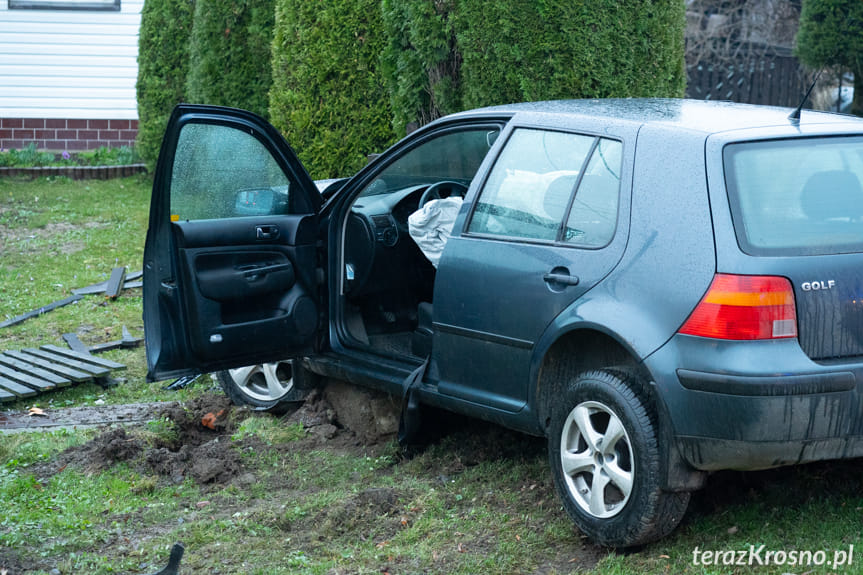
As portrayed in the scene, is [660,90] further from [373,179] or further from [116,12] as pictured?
[116,12]

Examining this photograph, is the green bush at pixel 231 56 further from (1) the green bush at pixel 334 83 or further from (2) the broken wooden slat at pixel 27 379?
(2) the broken wooden slat at pixel 27 379

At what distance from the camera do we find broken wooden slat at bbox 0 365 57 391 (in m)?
6.55

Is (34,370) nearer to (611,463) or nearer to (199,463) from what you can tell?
(199,463)

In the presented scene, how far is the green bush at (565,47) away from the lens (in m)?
7.27

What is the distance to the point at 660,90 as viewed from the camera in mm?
7633

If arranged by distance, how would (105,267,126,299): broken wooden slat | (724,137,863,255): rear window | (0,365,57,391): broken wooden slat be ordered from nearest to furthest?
1. (724,137,863,255): rear window
2. (0,365,57,391): broken wooden slat
3. (105,267,126,299): broken wooden slat

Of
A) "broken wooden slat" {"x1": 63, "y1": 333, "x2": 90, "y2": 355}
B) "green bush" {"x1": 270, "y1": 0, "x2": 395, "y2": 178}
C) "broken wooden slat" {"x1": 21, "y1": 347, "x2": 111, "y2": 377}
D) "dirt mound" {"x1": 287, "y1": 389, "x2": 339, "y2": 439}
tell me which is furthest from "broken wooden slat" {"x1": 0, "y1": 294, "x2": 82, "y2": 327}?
"dirt mound" {"x1": 287, "y1": 389, "x2": 339, "y2": 439}

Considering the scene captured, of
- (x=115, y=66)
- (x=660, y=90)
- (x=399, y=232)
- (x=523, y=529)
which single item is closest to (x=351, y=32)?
(x=660, y=90)

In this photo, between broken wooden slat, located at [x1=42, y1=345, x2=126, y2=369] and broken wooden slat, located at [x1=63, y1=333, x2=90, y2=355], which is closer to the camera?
broken wooden slat, located at [x1=42, y1=345, x2=126, y2=369]

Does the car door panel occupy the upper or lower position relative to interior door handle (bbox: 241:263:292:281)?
upper

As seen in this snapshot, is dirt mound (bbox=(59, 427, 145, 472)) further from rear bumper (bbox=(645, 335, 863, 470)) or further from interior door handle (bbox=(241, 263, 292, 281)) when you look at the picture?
rear bumper (bbox=(645, 335, 863, 470))

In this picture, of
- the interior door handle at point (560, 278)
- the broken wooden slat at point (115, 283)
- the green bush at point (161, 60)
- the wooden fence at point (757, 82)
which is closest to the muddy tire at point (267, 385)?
the interior door handle at point (560, 278)

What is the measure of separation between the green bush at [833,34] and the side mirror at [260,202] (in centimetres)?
1050

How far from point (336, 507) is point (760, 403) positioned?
1.88 meters
